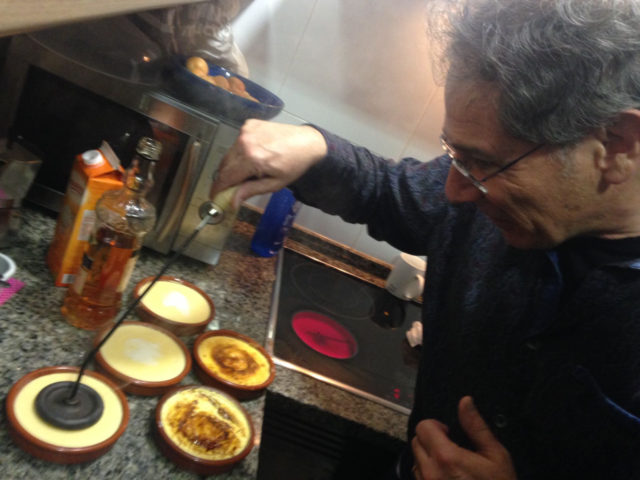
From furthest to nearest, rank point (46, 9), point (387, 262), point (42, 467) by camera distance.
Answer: point (387, 262) < point (42, 467) < point (46, 9)

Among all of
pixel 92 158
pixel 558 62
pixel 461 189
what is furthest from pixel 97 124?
pixel 558 62

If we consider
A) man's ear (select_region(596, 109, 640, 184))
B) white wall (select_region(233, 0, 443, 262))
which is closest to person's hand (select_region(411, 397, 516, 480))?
man's ear (select_region(596, 109, 640, 184))

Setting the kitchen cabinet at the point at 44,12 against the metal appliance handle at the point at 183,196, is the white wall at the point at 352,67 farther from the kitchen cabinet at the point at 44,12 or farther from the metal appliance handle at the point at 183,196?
the kitchen cabinet at the point at 44,12

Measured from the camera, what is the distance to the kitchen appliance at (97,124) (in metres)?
0.89

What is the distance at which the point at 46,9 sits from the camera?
0.29 m

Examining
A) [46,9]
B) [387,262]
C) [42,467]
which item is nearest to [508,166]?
[46,9]

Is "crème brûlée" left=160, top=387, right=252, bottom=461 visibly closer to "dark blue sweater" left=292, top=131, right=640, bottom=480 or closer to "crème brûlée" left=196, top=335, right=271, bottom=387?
"crème brûlée" left=196, top=335, right=271, bottom=387

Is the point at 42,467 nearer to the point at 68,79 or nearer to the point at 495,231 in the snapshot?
the point at 68,79

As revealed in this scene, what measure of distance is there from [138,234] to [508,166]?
0.58m

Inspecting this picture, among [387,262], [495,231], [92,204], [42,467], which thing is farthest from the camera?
[387,262]

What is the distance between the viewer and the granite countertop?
61 cm

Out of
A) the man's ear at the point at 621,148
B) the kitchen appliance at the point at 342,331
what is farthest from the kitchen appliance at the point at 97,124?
the man's ear at the point at 621,148

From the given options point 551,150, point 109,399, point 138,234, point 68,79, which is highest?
point 551,150

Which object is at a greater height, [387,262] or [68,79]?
[68,79]
